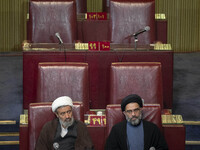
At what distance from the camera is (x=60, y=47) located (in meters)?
2.84

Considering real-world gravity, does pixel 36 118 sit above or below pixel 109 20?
below

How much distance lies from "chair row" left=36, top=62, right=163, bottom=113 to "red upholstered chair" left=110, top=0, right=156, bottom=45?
66 cm

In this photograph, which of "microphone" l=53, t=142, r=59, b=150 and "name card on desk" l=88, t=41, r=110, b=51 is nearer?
"microphone" l=53, t=142, r=59, b=150

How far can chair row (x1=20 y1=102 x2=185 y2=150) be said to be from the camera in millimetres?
2213

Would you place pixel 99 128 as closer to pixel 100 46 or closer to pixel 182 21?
pixel 100 46

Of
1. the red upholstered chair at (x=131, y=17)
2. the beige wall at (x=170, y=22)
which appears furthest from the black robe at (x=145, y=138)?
the beige wall at (x=170, y=22)

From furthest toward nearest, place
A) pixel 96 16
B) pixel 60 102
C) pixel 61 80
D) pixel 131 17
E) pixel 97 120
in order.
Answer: pixel 96 16, pixel 131 17, pixel 61 80, pixel 97 120, pixel 60 102

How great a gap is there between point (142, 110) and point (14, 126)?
0.78 m

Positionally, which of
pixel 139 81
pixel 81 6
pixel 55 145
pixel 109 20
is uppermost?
pixel 81 6

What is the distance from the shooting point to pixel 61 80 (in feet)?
8.41

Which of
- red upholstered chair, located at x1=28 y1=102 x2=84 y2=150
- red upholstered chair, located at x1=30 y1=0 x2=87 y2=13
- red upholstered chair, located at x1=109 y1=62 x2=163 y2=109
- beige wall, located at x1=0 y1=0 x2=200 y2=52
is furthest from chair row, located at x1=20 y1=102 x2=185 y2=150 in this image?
beige wall, located at x1=0 y1=0 x2=200 y2=52

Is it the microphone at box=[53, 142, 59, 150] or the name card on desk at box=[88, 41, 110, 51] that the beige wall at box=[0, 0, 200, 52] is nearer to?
the name card on desk at box=[88, 41, 110, 51]

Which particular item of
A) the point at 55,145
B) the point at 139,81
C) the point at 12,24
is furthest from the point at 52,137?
the point at 12,24

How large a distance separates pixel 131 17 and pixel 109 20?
129 millimetres
